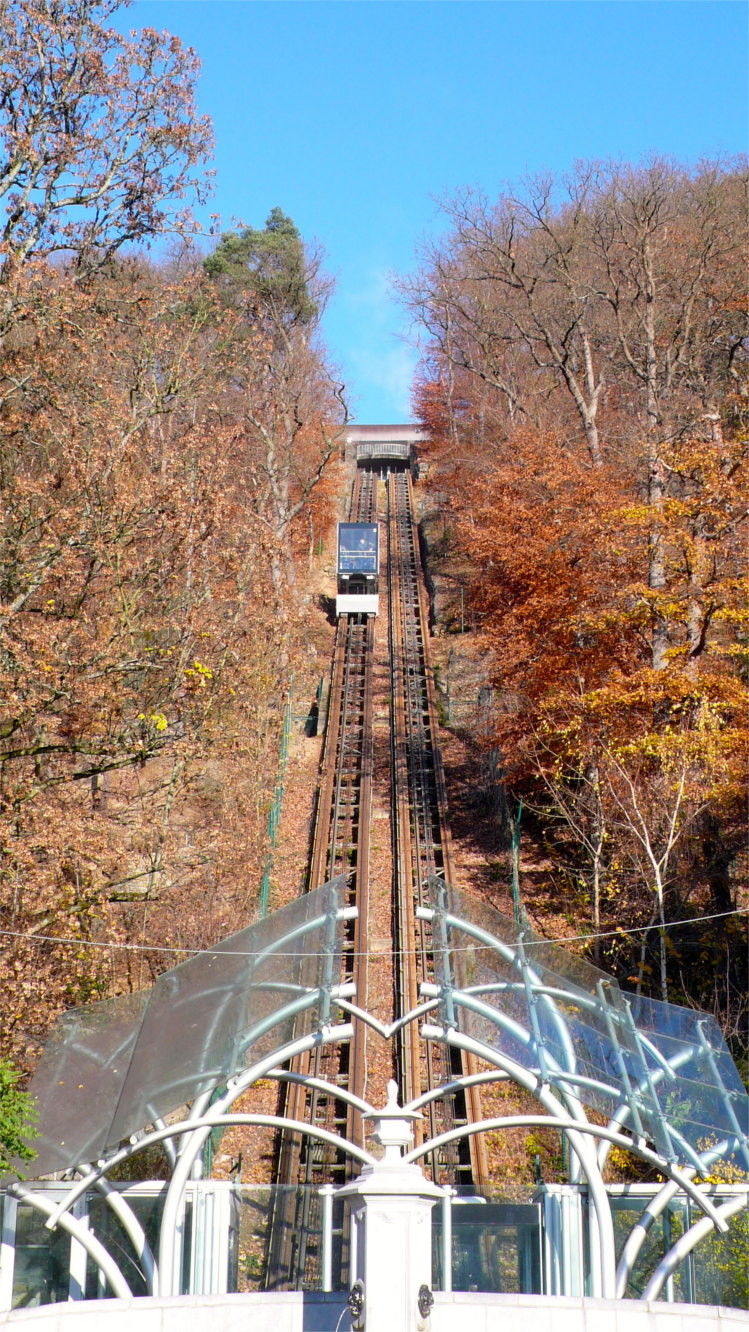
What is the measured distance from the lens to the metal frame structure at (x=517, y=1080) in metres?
13.0

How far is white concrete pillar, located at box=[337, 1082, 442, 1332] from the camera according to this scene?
11.9 metres

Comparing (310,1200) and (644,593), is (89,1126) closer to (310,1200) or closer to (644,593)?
(310,1200)

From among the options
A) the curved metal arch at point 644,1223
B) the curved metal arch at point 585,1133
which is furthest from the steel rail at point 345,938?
the curved metal arch at point 644,1223

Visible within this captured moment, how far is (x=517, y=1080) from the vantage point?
1365 cm

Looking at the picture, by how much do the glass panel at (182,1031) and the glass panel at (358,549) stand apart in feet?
121

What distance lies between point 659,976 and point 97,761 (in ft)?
36.1

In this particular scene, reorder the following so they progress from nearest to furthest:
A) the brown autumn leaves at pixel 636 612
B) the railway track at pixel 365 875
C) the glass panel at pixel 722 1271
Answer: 1. the glass panel at pixel 722 1271
2. the railway track at pixel 365 875
3. the brown autumn leaves at pixel 636 612

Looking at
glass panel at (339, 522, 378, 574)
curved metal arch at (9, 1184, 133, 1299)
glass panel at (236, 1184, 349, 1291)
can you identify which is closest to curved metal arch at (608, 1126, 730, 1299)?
glass panel at (236, 1184, 349, 1291)

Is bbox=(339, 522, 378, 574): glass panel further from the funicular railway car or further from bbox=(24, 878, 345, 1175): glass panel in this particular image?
bbox=(24, 878, 345, 1175): glass panel

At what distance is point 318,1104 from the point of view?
21.0 meters

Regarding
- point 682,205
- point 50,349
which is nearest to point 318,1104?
point 50,349

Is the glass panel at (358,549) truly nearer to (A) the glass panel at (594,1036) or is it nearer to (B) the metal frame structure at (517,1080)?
(A) the glass panel at (594,1036)

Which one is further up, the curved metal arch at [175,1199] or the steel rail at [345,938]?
the steel rail at [345,938]

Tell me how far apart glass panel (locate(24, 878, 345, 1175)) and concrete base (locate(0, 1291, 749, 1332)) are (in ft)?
4.68
